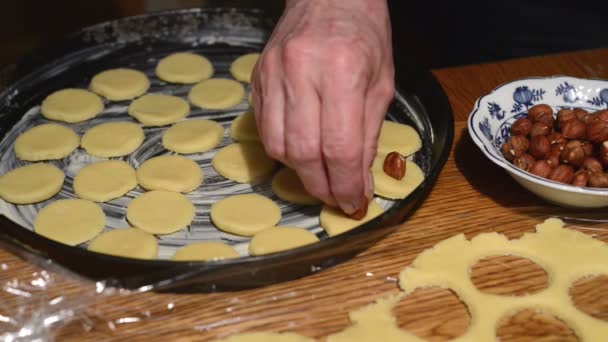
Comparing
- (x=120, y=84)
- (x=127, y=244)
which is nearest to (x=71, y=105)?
(x=120, y=84)

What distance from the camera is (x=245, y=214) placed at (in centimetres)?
112

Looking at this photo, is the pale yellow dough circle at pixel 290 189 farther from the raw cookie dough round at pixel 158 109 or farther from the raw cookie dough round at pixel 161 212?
the raw cookie dough round at pixel 158 109

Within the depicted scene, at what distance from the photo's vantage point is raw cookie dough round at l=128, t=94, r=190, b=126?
1.38 m

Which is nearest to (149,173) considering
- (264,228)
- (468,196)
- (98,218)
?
(98,218)

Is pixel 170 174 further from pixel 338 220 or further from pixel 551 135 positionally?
pixel 551 135

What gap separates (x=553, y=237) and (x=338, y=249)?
34cm

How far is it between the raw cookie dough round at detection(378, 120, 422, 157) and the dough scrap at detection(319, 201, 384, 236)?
7.3 inches

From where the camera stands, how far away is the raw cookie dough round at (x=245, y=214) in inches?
43.1

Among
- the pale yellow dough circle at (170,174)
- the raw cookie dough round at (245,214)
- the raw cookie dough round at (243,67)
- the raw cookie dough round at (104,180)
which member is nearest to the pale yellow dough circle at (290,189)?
the raw cookie dough round at (245,214)

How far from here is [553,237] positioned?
1.03m

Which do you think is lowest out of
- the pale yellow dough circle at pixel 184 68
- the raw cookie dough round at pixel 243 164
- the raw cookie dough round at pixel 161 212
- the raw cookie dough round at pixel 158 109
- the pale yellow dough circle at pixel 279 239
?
the raw cookie dough round at pixel 161 212

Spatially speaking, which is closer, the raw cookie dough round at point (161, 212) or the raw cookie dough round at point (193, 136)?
the raw cookie dough round at point (161, 212)

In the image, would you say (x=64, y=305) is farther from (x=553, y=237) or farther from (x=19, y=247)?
(x=553, y=237)

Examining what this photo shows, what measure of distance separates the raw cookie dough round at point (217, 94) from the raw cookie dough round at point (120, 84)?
0.11 metres
